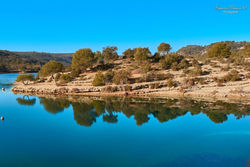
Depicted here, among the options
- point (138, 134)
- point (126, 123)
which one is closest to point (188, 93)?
point (126, 123)

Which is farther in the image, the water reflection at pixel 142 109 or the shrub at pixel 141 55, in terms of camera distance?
the shrub at pixel 141 55

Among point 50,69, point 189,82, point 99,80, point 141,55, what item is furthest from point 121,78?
point 50,69

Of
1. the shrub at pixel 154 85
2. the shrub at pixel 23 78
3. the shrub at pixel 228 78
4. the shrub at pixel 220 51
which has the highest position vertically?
the shrub at pixel 220 51

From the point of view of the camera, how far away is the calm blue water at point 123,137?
14.7 metres

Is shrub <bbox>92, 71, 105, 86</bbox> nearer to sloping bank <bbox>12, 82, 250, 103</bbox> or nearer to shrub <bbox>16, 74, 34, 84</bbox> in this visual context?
sloping bank <bbox>12, 82, 250, 103</bbox>

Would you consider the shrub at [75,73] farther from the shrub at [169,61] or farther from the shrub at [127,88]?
the shrub at [169,61]

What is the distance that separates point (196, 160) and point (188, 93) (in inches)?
1030

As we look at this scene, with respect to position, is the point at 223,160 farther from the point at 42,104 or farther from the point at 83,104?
the point at 42,104

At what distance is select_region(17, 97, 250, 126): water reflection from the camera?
26484 millimetres

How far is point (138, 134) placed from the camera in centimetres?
2025

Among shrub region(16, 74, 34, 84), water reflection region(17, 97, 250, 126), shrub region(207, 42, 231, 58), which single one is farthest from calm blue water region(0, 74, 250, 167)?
shrub region(207, 42, 231, 58)

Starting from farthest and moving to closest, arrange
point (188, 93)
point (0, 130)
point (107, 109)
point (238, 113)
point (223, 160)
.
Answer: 1. point (188, 93)
2. point (107, 109)
3. point (238, 113)
4. point (0, 130)
5. point (223, 160)

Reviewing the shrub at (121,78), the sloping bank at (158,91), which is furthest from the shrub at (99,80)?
the shrub at (121,78)

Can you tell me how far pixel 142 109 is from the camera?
30797 mm
